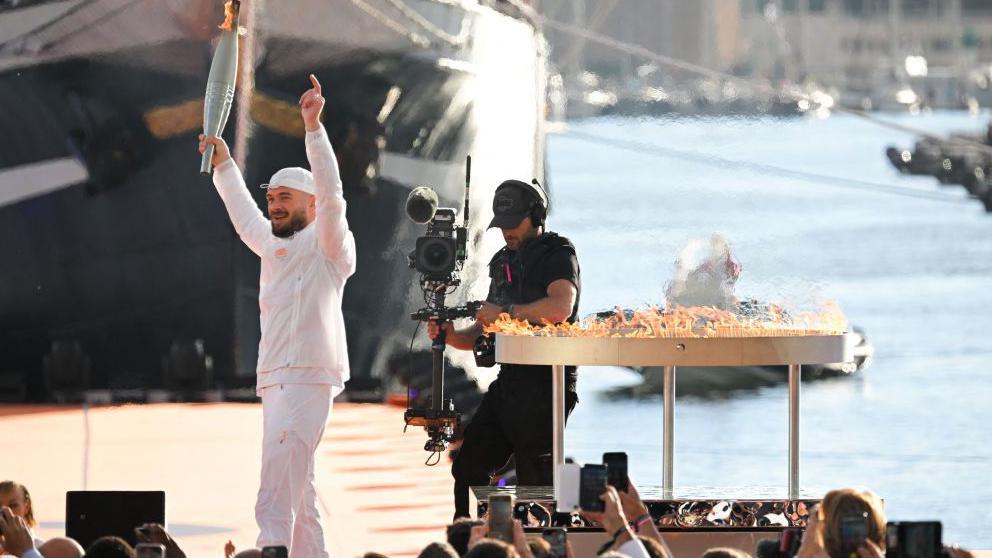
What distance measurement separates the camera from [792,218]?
77812 mm

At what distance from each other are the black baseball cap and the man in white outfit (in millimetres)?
802

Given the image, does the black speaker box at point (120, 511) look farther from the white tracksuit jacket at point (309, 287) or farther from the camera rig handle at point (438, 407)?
the camera rig handle at point (438, 407)

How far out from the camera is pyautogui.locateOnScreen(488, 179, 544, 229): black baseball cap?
8.80 meters

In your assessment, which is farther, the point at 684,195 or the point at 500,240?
the point at 684,195

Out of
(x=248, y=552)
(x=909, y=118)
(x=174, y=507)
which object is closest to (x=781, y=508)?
(x=248, y=552)

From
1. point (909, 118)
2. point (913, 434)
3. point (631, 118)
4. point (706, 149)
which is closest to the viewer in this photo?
point (913, 434)

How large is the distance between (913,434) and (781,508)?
1603cm

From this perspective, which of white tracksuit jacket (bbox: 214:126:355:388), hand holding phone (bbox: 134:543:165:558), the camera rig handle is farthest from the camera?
the camera rig handle

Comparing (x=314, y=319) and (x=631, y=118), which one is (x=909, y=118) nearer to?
(x=631, y=118)

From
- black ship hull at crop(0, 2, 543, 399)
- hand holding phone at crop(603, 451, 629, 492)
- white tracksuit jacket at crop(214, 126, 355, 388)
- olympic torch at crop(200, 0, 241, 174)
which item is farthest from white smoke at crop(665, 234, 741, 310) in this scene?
black ship hull at crop(0, 2, 543, 399)

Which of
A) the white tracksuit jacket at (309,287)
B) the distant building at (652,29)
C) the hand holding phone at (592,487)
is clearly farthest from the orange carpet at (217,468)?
the distant building at (652,29)

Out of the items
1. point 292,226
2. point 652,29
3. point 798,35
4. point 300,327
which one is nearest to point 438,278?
point 292,226

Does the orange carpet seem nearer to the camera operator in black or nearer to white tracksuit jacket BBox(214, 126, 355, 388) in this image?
the camera operator in black

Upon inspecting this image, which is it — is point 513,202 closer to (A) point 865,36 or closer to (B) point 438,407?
(B) point 438,407
